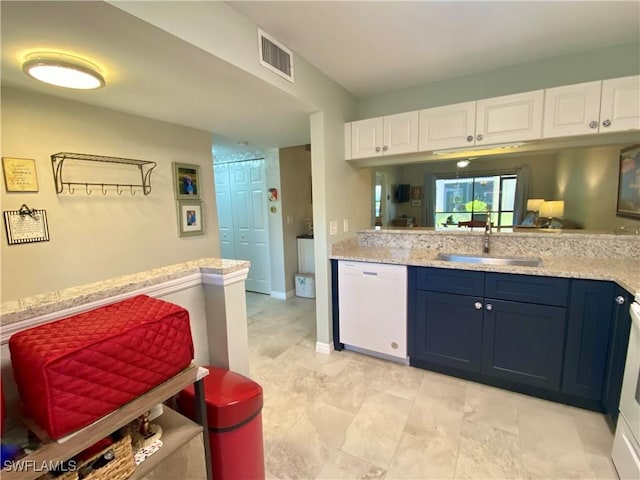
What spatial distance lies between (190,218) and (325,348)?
1.83 meters

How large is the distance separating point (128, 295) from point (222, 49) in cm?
126

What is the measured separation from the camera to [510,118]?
84.8 inches

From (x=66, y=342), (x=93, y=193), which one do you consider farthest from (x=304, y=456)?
(x=93, y=193)

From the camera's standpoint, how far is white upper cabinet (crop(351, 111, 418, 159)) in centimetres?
249

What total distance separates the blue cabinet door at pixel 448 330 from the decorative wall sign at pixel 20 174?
2773mm

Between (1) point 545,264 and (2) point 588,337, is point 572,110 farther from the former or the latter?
(2) point 588,337

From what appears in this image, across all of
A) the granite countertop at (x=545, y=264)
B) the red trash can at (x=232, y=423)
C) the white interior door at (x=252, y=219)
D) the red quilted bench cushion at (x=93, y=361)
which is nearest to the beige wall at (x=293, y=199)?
the white interior door at (x=252, y=219)

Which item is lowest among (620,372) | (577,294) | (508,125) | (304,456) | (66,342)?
(304,456)

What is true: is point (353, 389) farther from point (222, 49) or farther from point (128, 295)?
point (222, 49)

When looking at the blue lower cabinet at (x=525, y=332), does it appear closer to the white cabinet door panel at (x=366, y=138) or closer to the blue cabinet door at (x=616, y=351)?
the blue cabinet door at (x=616, y=351)

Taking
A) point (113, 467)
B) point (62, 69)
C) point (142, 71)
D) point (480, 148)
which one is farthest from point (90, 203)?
point (480, 148)

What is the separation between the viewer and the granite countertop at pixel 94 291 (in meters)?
0.88

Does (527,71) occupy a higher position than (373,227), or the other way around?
(527,71)

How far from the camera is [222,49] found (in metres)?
1.52
